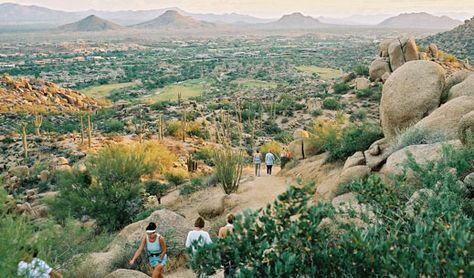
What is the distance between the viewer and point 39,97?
48906 millimetres

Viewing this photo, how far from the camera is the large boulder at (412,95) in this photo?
13.6 metres

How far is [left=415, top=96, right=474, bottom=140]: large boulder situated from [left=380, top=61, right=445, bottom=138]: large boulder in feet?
4.23

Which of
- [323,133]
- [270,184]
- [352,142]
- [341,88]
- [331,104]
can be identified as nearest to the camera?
[352,142]

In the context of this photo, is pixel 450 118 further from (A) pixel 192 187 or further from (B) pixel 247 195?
(A) pixel 192 187

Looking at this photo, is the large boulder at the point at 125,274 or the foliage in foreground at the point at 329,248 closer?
the foliage in foreground at the point at 329,248

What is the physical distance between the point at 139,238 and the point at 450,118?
25.5 ft

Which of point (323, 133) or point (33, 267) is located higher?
point (33, 267)

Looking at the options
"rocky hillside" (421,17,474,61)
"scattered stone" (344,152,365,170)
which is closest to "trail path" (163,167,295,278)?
"scattered stone" (344,152,365,170)

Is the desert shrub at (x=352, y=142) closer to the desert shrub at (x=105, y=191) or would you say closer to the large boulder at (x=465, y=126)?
the large boulder at (x=465, y=126)

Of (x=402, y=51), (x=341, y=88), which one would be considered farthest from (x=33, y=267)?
(x=341, y=88)

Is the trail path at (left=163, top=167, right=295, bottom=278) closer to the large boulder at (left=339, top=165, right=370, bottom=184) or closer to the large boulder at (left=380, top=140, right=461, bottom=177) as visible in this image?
the large boulder at (left=339, top=165, right=370, bottom=184)

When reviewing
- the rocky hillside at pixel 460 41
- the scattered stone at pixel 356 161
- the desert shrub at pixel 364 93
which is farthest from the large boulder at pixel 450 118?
the rocky hillside at pixel 460 41

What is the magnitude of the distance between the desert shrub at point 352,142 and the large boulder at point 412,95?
3.85ft

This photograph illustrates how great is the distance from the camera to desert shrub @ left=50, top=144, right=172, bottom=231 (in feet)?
48.0
